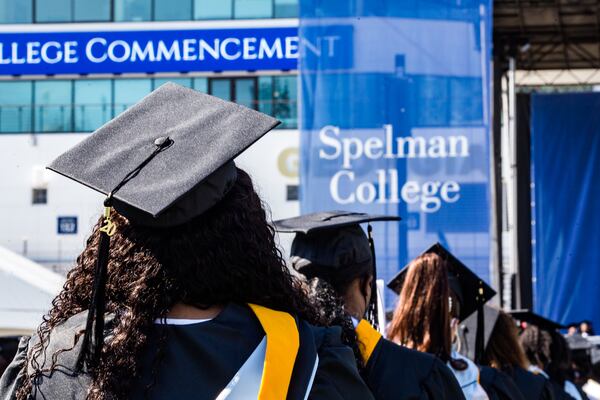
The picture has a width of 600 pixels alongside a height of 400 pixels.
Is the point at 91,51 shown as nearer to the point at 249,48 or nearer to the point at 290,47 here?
the point at 249,48

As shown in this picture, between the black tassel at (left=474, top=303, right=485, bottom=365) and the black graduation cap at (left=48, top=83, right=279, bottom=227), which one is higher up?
the black graduation cap at (left=48, top=83, right=279, bottom=227)

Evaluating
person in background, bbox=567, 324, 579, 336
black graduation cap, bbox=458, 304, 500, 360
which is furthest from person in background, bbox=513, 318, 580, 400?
person in background, bbox=567, 324, 579, 336

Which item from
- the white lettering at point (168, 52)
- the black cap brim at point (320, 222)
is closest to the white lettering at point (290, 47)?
the white lettering at point (168, 52)

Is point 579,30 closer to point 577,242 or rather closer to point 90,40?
point 577,242

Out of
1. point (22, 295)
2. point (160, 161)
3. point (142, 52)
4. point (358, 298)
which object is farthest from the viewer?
point (142, 52)

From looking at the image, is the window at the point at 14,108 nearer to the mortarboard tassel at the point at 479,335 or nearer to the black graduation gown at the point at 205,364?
the mortarboard tassel at the point at 479,335

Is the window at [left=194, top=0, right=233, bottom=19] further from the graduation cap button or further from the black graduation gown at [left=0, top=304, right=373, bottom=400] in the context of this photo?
the black graduation gown at [left=0, top=304, right=373, bottom=400]

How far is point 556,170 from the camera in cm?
1182

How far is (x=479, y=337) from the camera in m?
3.85

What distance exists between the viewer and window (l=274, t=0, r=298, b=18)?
2505cm

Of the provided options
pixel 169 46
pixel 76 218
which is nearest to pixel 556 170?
pixel 169 46

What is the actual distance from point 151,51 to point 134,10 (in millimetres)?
1436

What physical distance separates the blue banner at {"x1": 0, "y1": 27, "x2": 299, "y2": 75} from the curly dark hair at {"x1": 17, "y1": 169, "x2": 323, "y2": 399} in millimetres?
23199

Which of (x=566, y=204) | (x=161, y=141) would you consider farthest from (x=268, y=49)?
(x=161, y=141)
